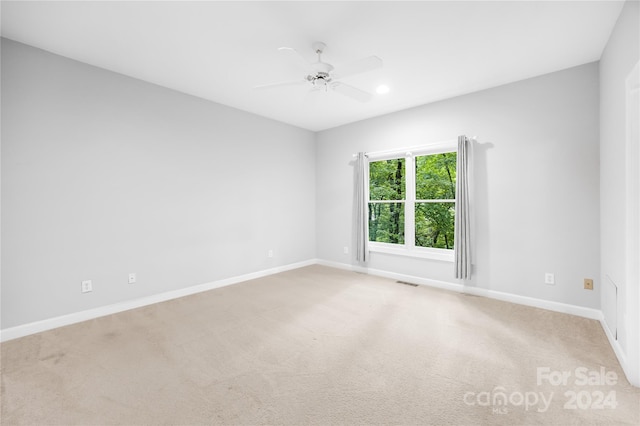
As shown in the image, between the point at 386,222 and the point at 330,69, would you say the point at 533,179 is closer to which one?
the point at 386,222

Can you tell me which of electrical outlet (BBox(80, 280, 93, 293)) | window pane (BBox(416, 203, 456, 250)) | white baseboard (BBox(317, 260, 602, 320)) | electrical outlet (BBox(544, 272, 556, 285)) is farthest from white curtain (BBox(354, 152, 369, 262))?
electrical outlet (BBox(80, 280, 93, 293))

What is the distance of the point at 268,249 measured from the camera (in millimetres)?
4855

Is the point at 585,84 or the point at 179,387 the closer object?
the point at 179,387

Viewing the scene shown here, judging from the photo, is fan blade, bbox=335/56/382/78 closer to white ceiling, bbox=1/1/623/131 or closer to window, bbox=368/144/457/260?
white ceiling, bbox=1/1/623/131

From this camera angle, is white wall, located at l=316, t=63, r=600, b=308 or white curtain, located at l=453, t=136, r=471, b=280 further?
white curtain, located at l=453, t=136, r=471, b=280

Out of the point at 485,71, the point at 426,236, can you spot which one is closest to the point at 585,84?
the point at 485,71

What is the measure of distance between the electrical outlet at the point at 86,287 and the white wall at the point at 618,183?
4.74m

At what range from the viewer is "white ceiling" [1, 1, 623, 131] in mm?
2150

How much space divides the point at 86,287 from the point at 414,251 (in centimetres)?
429

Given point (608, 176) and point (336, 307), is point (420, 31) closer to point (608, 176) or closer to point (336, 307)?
point (608, 176)

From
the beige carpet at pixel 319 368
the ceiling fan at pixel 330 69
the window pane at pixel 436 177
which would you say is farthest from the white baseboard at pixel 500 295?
the ceiling fan at pixel 330 69

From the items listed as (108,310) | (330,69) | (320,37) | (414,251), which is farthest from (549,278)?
(108,310)

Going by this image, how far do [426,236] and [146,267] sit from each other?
13.0 ft

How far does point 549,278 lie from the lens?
3197 millimetres
